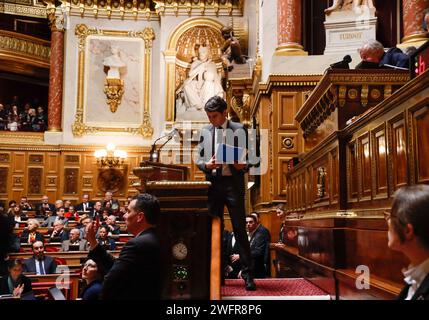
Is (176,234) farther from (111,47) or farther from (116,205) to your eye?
(111,47)

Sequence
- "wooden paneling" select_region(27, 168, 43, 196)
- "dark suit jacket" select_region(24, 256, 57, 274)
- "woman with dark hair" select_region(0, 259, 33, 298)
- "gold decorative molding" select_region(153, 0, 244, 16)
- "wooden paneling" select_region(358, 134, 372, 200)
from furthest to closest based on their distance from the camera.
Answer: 1. "gold decorative molding" select_region(153, 0, 244, 16)
2. "wooden paneling" select_region(27, 168, 43, 196)
3. "dark suit jacket" select_region(24, 256, 57, 274)
4. "woman with dark hair" select_region(0, 259, 33, 298)
5. "wooden paneling" select_region(358, 134, 372, 200)

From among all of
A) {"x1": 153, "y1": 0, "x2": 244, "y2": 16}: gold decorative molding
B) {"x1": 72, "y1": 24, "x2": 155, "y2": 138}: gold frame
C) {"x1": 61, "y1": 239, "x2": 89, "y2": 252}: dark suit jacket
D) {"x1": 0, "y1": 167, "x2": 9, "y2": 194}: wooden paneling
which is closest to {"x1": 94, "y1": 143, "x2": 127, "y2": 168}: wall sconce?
{"x1": 72, "y1": 24, "x2": 155, "y2": 138}: gold frame

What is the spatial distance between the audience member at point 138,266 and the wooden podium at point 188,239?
0.55 meters

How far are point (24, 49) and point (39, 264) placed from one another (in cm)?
988

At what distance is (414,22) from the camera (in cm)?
636

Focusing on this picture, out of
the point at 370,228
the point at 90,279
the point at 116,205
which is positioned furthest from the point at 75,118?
the point at 370,228

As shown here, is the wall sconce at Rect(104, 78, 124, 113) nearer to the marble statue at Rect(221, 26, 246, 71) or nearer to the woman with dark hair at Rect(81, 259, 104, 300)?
the marble statue at Rect(221, 26, 246, 71)

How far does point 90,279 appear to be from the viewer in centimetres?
330

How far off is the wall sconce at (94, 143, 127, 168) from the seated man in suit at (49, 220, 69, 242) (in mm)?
4584

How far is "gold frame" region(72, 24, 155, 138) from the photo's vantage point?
13.4m

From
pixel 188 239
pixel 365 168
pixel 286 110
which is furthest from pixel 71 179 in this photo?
pixel 365 168

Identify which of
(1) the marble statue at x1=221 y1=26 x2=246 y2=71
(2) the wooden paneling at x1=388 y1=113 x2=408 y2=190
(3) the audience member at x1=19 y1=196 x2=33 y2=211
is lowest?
(3) the audience member at x1=19 y1=196 x2=33 y2=211

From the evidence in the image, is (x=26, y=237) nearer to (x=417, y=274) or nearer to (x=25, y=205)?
(x=25, y=205)
